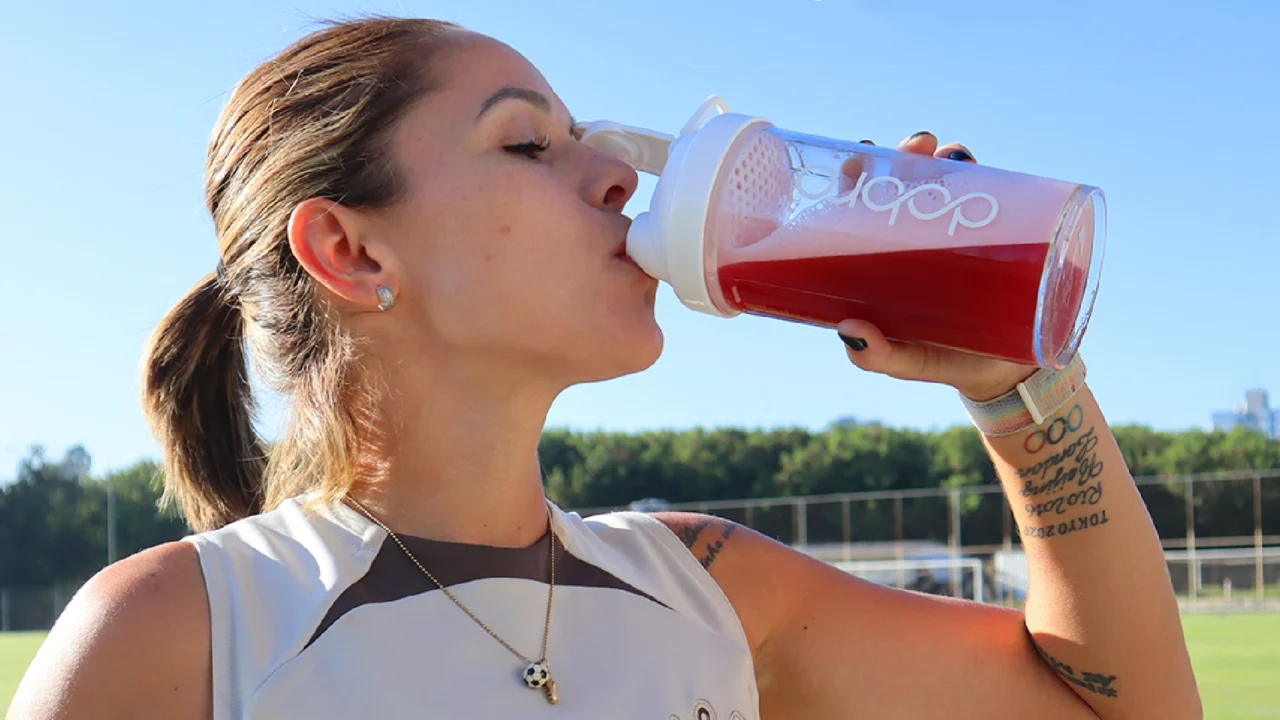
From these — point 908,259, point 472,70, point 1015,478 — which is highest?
point 472,70

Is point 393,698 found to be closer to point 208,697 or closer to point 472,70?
point 208,697

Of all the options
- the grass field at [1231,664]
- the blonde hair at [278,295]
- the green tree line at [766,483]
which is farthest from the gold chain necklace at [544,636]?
the green tree line at [766,483]

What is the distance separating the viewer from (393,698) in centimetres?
147

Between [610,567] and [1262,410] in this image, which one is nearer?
[610,567]

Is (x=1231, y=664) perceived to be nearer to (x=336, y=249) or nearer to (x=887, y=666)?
(x=887, y=666)

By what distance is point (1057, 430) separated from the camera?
72.3 inches

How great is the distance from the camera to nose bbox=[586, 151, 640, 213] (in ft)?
5.68

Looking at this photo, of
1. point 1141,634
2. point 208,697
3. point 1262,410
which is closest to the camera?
point 208,697

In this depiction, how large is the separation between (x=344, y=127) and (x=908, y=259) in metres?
0.78

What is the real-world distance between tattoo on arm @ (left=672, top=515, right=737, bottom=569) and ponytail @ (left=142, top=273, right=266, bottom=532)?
25.2 inches

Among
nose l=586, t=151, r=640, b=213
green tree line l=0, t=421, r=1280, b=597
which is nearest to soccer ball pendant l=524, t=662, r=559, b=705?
nose l=586, t=151, r=640, b=213

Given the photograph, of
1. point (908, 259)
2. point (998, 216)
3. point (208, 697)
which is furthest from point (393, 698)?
point (998, 216)

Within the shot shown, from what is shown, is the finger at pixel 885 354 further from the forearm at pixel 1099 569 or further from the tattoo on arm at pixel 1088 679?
the tattoo on arm at pixel 1088 679

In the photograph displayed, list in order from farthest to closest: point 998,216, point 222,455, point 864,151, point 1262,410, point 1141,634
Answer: point 1262,410 < point 222,455 < point 1141,634 < point 864,151 < point 998,216
